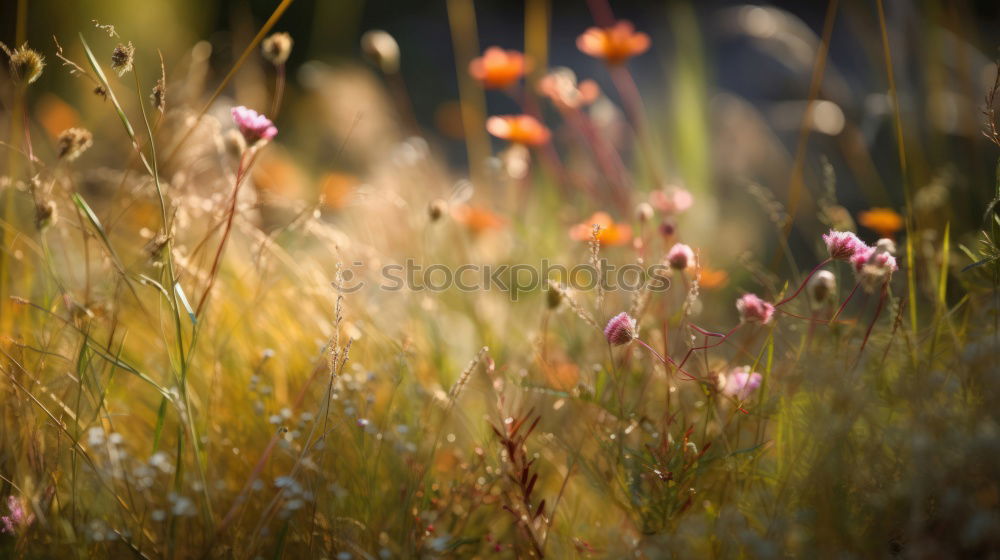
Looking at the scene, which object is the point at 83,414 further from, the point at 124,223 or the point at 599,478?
the point at 124,223

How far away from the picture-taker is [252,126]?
71 centimetres

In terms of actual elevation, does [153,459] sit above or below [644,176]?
below

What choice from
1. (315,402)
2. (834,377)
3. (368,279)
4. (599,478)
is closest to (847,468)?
(834,377)

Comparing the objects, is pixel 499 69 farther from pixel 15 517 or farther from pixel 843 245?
pixel 15 517

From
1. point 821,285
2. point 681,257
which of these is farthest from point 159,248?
point 821,285

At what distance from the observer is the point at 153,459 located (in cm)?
72

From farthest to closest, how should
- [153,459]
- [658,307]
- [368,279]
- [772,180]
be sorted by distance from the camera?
[772,180]
[368,279]
[658,307]
[153,459]

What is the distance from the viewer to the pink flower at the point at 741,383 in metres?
0.73

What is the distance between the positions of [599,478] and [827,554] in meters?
0.27

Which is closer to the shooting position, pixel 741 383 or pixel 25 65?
pixel 25 65

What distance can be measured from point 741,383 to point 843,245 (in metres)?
0.18

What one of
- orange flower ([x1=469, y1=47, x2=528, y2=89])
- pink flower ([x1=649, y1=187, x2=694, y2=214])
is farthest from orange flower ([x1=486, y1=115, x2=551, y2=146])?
pink flower ([x1=649, y1=187, x2=694, y2=214])

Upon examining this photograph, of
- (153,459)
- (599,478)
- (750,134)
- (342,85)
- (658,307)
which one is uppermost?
(750,134)

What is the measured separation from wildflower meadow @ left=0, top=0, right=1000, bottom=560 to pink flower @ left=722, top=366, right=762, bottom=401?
10 millimetres
